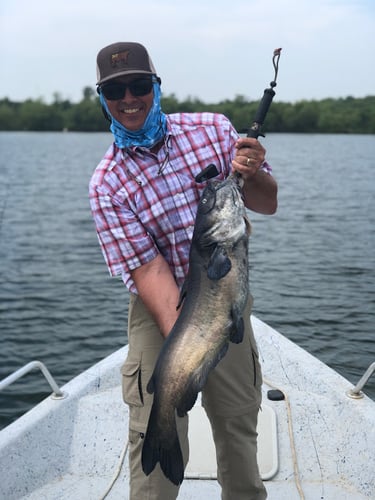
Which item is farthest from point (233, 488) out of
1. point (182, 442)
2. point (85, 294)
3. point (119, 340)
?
point (85, 294)

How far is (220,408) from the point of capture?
356cm

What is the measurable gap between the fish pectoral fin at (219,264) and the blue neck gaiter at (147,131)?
2.59ft

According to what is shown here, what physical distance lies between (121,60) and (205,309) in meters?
1.34

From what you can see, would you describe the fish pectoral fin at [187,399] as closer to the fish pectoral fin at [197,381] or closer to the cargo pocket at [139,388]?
the fish pectoral fin at [197,381]

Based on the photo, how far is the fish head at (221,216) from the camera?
9.74 ft

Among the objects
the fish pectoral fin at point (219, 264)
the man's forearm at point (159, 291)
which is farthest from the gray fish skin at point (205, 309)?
the man's forearm at point (159, 291)

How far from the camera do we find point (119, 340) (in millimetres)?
12266

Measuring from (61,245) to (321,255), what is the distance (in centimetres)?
804

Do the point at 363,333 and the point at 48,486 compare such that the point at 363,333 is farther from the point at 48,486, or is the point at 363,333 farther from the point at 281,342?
the point at 48,486

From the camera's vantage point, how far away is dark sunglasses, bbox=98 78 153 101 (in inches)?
129

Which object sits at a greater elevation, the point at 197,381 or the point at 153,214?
the point at 153,214

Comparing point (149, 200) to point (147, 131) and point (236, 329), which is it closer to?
point (147, 131)

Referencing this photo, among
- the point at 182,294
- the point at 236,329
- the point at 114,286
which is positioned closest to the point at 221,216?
the point at 182,294

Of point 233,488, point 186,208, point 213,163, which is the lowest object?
point 233,488
